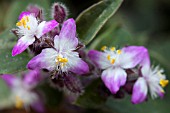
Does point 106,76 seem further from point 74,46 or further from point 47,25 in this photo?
point 47,25

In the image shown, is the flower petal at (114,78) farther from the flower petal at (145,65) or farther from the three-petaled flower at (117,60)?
the flower petal at (145,65)

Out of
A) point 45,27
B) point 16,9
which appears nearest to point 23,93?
point 16,9

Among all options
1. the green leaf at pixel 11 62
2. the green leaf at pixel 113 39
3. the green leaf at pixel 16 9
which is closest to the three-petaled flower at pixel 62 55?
the green leaf at pixel 11 62

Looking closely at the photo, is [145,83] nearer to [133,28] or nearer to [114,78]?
[114,78]

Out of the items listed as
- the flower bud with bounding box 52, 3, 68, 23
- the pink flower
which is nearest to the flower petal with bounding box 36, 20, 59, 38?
the flower bud with bounding box 52, 3, 68, 23

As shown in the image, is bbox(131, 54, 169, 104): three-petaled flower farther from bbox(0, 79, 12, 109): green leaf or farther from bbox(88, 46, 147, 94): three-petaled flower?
bbox(0, 79, 12, 109): green leaf

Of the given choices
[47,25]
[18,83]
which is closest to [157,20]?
[18,83]

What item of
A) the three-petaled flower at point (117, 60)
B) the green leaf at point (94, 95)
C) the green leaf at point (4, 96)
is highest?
the three-petaled flower at point (117, 60)
